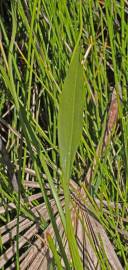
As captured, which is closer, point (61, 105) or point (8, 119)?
point (61, 105)

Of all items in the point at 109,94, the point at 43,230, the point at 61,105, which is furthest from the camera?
the point at 109,94

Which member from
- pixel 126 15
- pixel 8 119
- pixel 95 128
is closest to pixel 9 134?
pixel 8 119

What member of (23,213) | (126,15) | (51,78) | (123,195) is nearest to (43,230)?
(23,213)

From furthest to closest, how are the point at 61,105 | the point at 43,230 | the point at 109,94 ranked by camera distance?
the point at 109,94 < the point at 43,230 < the point at 61,105

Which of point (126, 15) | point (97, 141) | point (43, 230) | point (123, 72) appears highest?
point (126, 15)

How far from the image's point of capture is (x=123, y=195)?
2.99ft

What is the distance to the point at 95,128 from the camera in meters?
0.92

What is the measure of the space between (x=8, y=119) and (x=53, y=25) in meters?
0.26

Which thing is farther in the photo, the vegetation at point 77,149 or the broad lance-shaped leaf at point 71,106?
the vegetation at point 77,149

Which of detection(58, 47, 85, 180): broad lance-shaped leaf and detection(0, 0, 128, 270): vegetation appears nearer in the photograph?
detection(58, 47, 85, 180): broad lance-shaped leaf

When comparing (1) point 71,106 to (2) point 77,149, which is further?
(2) point 77,149

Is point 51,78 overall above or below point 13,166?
above

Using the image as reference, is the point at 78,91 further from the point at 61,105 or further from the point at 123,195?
the point at 123,195

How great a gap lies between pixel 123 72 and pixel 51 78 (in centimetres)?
16
